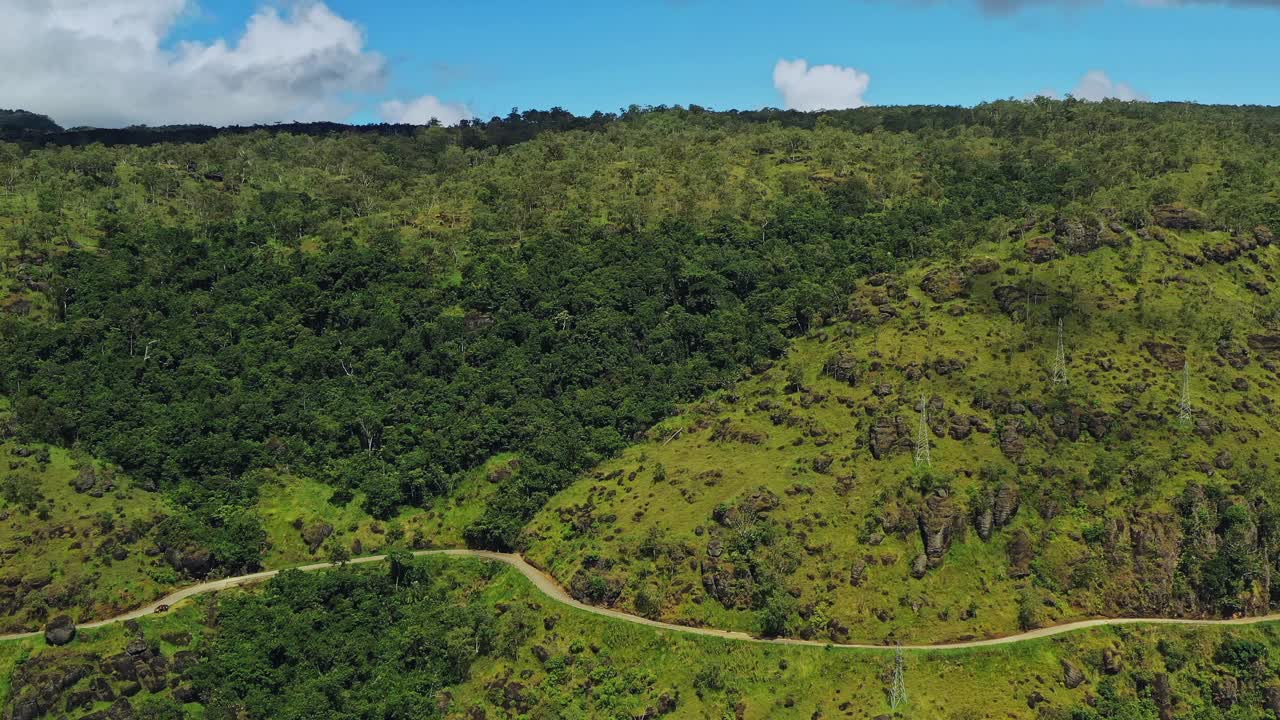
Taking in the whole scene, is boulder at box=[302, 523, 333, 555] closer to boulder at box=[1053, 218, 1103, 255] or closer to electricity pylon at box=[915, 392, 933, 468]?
electricity pylon at box=[915, 392, 933, 468]

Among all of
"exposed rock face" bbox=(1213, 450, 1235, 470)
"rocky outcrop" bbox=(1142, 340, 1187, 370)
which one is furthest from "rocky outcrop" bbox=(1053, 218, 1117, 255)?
"exposed rock face" bbox=(1213, 450, 1235, 470)

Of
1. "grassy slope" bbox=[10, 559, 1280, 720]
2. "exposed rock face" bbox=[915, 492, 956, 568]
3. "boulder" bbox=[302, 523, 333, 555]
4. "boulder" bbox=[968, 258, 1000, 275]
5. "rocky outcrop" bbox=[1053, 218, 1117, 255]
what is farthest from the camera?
"rocky outcrop" bbox=[1053, 218, 1117, 255]

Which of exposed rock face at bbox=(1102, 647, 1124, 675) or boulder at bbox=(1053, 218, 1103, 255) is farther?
boulder at bbox=(1053, 218, 1103, 255)

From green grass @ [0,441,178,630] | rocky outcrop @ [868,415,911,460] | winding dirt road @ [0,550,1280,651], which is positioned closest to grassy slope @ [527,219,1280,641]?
rocky outcrop @ [868,415,911,460]

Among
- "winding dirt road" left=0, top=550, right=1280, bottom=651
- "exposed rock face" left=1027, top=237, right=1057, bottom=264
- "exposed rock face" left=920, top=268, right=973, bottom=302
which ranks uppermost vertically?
"exposed rock face" left=1027, top=237, right=1057, bottom=264

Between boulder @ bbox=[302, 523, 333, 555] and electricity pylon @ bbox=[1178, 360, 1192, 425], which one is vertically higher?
electricity pylon @ bbox=[1178, 360, 1192, 425]

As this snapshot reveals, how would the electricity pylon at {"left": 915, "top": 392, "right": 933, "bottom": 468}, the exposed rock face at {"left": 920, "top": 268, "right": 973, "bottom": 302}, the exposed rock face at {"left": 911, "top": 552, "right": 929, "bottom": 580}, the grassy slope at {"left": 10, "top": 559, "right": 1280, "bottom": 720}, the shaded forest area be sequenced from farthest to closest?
the exposed rock face at {"left": 920, "top": 268, "right": 973, "bottom": 302}, the shaded forest area, the electricity pylon at {"left": 915, "top": 392, "right": 933, "bottom": 468}, the exposed rock face at {"left": 911, "top": 552, "right": 929, "bottom": 580}, the grassy slope at {"left": 10, "top": 559, "right": 1280, "bottom": 720}

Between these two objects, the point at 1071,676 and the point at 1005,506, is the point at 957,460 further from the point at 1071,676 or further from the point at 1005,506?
the point at 1071,676

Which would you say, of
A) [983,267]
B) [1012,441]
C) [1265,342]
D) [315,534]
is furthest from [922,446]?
[315,534]
